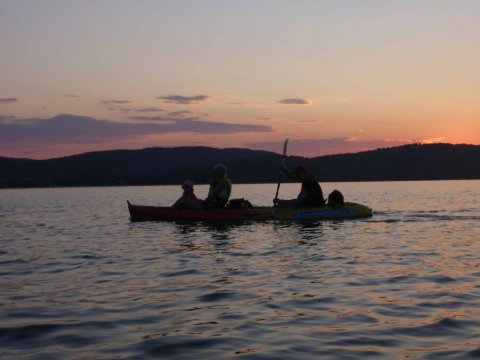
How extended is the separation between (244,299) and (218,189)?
13.8 m

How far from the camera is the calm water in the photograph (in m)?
6.27

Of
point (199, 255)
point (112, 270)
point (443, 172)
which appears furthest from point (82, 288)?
point (443, 172)

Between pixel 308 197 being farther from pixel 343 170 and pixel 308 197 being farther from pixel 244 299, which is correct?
pixel 343 170

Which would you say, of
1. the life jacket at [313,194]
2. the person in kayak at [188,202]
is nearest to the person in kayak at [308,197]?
the life jacket at [313,194]

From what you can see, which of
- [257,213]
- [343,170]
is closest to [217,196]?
[257,213]

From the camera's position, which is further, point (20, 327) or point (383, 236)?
point (383, 236)

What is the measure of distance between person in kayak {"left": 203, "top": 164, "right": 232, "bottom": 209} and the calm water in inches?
229

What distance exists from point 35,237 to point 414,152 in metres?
187

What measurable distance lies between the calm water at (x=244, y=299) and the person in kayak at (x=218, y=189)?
19.1ft

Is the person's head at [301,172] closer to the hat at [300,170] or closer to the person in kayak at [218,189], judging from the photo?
the hat at [300,170]

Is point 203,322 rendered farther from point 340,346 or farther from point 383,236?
point 383,236

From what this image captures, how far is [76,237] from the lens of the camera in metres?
18.9

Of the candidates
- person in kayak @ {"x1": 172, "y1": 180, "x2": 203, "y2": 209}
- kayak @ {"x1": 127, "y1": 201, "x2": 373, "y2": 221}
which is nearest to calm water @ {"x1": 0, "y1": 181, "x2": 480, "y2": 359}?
kayak @ {"x1": 127, "y1": 201, "x2": 373, "y2": 221}

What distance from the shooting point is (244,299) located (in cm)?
860
